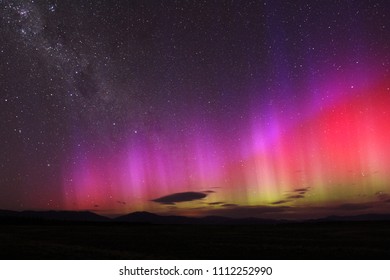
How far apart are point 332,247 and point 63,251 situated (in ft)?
54.0

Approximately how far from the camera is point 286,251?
21.8 m

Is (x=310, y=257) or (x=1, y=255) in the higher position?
(x=1, y=255)

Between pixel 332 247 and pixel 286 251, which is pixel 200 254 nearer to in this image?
pixel 286 251

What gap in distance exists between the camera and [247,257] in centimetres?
1897

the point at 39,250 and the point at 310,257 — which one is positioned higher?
the point at 39,250
